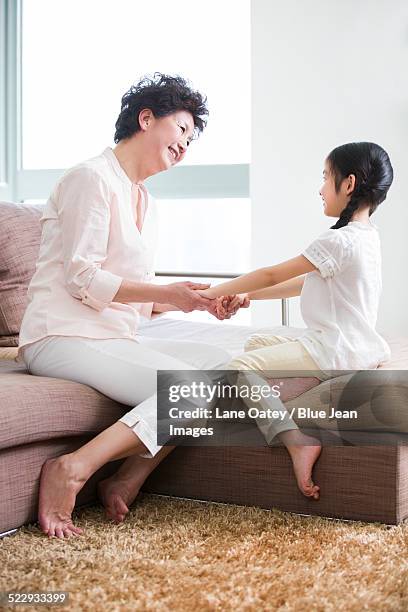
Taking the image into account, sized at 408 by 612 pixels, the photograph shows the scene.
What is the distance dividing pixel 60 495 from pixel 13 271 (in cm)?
96

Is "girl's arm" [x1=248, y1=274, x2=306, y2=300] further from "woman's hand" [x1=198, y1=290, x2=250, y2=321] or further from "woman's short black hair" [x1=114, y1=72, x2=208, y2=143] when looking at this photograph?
"woman's short black hair" [x1=114, y1=72, x2=208, y2=143]

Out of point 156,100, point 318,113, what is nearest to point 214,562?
point 156,100

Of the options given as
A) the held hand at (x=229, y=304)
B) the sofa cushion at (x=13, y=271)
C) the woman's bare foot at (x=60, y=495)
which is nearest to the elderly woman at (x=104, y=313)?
the woman's bare foot at (x=60, y=495)

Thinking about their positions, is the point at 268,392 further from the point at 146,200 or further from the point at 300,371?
the point at 146,200

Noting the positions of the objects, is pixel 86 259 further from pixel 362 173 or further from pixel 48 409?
pixel 362 173

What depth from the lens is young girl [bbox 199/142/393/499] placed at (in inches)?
89.8

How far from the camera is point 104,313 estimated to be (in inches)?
91.7

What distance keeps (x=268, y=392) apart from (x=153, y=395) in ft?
0.97

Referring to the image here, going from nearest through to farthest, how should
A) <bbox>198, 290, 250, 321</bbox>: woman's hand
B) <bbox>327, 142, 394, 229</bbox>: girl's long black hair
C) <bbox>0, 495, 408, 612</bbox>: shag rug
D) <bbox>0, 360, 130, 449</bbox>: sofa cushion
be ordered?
<bbox>0, 495, 408, 612</bbox>: shag rug → <bbox>0, 360, 130, 449</bbox>: sofa cushion → <bbox>327, 142, 394, 229</bbox>: girl's long black hair → <bbox>198, 290, 250, 321</bbox>: woman's hand

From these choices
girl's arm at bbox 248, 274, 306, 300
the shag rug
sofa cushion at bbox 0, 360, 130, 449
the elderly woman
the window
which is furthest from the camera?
the window

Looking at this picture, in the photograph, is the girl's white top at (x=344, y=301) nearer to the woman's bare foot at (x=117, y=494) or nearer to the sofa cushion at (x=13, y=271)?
the woman's bare foot at (x=117, y=494)

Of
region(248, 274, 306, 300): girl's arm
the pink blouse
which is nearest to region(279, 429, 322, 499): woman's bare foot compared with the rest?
the pink blouse

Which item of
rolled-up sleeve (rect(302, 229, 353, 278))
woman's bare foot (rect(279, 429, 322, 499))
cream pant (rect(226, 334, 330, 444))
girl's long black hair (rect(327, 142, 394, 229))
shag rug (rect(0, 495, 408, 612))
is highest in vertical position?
girl's long black hair (rect(327, 142, 394, 229))

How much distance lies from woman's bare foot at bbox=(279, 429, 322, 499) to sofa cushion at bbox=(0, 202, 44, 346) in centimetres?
105
